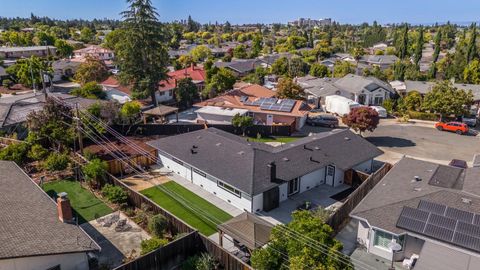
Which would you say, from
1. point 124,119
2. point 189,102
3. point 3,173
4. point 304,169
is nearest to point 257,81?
point 189,102

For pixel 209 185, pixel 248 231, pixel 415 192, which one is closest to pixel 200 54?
pixel 209 185

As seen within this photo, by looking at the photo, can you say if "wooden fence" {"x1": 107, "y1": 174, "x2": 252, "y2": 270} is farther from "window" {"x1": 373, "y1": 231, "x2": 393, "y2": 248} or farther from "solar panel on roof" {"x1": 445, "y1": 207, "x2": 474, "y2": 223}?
"solar panel on roof" {"x1": 445, "y1": 207, "x2": 474, "y2": 223}

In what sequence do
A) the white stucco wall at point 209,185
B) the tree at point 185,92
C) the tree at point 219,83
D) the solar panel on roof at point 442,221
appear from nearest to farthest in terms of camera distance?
the solar panel on roof at point 442,221, the white stucco wall at point 209,185, the tree at point 185,92, the tree at point 219,83

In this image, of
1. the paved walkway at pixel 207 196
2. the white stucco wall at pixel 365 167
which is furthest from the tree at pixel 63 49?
the white stucco wall at pixel 365 167

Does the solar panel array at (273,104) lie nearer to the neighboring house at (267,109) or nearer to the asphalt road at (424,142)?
the neighboring house at (267,109)

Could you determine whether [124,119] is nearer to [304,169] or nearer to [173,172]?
[173,172]

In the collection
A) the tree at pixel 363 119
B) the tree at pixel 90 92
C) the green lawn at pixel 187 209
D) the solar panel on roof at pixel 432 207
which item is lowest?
the green lawn at pixel 187 209
